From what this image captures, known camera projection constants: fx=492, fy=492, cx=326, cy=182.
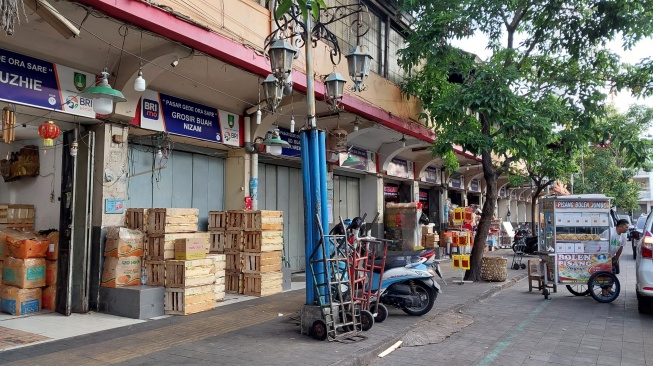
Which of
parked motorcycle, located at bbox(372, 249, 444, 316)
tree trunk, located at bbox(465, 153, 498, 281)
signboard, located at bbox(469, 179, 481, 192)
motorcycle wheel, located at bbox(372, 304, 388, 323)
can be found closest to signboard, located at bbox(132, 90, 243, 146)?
parked motorcycle, located at bbox(372, 249, 444, 316)

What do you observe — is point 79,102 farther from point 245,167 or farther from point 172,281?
point 245,167

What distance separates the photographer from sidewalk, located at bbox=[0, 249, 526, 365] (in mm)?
5625

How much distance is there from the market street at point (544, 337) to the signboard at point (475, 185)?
16.4 metres

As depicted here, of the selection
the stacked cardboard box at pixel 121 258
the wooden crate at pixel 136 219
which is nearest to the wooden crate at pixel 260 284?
the stacked cardboard box at pixel 121 258

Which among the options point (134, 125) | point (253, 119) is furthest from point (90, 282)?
point (253, 119)

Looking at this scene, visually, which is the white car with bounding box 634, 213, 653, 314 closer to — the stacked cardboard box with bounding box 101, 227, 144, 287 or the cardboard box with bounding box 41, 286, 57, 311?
the stacked cardboard box with bounding box 101, 227, 144, 287

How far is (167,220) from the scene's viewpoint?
27.8ft

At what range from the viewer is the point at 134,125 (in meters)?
8.83

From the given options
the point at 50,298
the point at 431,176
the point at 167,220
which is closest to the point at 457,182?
the point at 431,176

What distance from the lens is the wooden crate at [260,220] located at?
1013 cm

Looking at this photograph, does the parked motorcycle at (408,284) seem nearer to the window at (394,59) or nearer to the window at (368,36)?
the window at (368,36)

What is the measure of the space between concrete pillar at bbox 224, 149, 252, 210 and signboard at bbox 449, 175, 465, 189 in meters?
13.8

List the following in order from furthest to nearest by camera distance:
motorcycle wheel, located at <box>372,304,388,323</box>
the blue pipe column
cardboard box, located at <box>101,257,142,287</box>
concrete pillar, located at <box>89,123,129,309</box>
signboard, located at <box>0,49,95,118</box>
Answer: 1. concrete pillar, located at <box>89,123,129,309</box>
2. cardboard box, located at <box>101,257,142,287</box>
3. motorcycle wheel, located at <box>372,304,388,323</box>
4. signboard, located at <box>0,49,95,118</box>
5. the blue pipe column

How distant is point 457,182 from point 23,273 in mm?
19697
